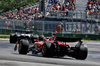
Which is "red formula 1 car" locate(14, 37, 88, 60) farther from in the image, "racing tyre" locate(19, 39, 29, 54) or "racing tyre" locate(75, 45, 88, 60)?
"racing tyre" locate(19, 39, 29, 54)

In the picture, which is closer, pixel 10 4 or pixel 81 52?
pixel 81 52

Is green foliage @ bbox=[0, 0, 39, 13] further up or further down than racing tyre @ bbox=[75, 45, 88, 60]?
further up

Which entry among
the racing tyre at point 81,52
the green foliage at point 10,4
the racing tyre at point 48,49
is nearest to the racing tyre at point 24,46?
the racing tyre at point 48,49

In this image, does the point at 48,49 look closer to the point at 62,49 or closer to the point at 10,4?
the point at 62,49

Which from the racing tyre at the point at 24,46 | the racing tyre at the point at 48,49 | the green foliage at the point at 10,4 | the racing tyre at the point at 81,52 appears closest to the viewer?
the racing tyre at the point at 48,49

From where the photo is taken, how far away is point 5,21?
36.2 meters

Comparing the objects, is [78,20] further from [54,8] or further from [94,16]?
[54,8]

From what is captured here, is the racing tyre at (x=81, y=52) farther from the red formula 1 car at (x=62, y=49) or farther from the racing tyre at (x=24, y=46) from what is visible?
the racing tyre at (x=24, y=46)

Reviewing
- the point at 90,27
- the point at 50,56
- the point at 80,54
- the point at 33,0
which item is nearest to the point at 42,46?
the point at 50,56

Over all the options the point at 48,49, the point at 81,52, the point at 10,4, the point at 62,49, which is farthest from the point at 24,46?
the point at 10,4

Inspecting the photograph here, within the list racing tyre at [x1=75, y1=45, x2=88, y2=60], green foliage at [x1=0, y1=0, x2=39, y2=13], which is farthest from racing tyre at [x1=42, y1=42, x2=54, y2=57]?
green foliage at [x1=0, y1=0, x2=39, y2=13]

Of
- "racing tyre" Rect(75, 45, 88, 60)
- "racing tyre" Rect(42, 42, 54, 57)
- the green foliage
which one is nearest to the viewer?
"racing tyre" Rect(42, 42, 54, 57)

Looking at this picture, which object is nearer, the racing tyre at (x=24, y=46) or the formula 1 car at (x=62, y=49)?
the formula 1 car at (x=62, y=49)

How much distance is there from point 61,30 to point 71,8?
4.75 m
